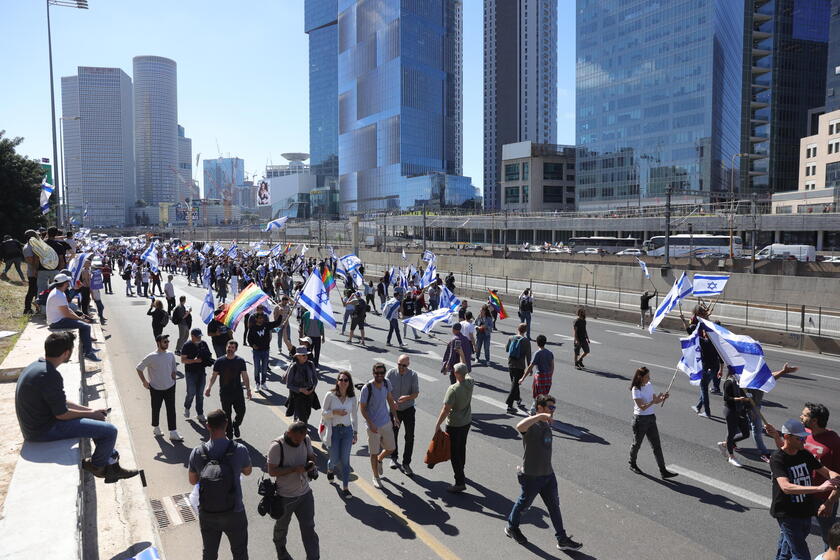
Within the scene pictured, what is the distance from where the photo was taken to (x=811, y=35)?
114 metres

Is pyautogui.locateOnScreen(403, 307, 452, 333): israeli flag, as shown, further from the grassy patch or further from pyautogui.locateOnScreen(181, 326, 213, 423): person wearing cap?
the grassy patch

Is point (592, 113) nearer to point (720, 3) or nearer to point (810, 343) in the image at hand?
point (720, 3)

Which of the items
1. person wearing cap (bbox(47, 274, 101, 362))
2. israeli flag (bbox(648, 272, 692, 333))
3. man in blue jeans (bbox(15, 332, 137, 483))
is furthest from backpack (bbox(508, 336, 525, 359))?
person wearing cap (bbox(47, 274, 101, 362))

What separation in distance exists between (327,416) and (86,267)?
1571 centimetres

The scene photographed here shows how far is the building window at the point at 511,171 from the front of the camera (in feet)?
437

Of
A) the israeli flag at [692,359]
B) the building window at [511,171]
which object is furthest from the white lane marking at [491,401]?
the building window at [511,171]

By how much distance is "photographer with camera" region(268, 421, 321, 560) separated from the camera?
5.80 m

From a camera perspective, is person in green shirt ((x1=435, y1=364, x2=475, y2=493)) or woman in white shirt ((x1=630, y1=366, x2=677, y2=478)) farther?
woman in white shirt ((x1=630, y1=366, x2=677, y2=478))

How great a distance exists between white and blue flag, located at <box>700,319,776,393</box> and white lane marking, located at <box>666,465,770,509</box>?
1.37 metres

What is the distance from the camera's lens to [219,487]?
5238mm

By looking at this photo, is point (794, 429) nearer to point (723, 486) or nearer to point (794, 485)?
point (794, 485)

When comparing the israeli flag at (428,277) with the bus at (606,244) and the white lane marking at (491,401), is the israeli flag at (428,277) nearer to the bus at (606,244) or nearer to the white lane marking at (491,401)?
the white lane marking at (491,401)

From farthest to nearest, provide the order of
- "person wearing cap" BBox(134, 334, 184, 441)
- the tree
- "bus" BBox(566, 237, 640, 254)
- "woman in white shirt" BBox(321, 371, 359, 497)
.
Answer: "bus" BBox(566, 237, 640, 254) → the tree → "person wearing cap" BBox(134, 334, 184, 441) → "woman in white shirt" BBox(321, 371, 359, 497)

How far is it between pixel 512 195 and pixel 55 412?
133 meters
